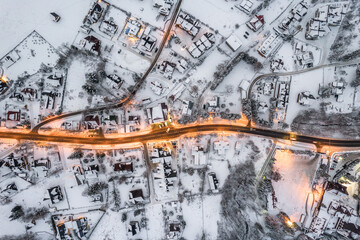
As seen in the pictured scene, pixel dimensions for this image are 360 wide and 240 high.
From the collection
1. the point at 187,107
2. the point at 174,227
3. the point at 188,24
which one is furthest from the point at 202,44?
the point at 174,227

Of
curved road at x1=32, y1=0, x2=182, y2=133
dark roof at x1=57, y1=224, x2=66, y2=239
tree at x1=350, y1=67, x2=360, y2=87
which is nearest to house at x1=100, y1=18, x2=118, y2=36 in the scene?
curved road at x1=32, y1=0, x2=182, y2=133

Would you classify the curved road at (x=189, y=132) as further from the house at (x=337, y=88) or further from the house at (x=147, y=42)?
the house at (x=147, y=42)

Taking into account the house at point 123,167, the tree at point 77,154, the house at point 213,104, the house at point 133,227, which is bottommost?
the house at point 133,227

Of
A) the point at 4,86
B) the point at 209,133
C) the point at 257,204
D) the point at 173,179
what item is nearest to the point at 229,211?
the point at 257,204

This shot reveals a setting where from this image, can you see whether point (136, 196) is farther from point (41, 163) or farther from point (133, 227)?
point (41, 163)

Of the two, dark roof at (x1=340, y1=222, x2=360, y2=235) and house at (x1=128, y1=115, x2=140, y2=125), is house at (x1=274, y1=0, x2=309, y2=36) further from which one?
dark roof at (x1=340, y1=222, x2=360, y2=235)

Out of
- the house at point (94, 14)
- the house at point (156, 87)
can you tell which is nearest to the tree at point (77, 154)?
the house at point (156, 87)
